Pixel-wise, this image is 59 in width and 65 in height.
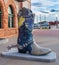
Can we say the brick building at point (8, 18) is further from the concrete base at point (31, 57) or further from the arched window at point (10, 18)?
the concrete base at point (31, 57)

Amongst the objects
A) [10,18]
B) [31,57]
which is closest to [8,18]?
[10,18]

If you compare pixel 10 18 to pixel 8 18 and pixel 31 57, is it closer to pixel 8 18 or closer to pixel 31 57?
pixel 8 18

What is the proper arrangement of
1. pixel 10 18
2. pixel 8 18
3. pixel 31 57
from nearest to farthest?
pixel 31 57
pixel 8 18
pixel 10 18

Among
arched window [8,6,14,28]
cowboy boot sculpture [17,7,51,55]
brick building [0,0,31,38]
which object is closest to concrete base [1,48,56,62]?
cowboy boot sculpture [17,7,51,55]

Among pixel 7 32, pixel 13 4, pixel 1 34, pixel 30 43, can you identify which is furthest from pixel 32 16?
pixel 13 4

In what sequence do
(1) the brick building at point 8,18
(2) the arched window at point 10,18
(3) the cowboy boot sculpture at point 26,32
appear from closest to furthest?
(3) the cowboy boot sculpture at point 26,32 < (1) the brick building at point 8,18 < (2) the arched window at point 10,18

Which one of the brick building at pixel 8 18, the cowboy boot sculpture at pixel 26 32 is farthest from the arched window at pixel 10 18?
the cowboy boot sculpture at pixel 26 32

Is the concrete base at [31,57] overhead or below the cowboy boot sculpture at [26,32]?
below

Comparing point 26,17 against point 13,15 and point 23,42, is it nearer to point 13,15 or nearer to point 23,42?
point 23,42

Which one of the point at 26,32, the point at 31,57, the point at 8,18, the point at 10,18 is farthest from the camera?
the point at 10,18

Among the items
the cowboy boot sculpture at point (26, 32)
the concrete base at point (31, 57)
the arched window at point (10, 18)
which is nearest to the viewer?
the concrete base at point (31, 57)

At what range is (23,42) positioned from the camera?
8531mm

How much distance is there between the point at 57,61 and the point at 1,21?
1301 cm

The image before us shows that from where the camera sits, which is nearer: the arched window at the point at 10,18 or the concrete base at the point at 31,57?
the concrete base at the point at 31,57
